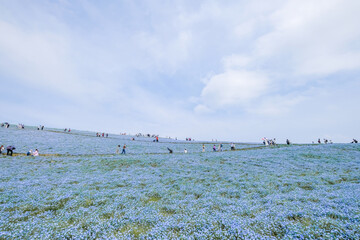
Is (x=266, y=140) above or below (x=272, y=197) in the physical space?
above

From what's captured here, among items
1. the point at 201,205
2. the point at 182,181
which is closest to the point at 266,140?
the point at 182,181

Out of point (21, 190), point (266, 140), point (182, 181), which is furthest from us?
point (266, 140)

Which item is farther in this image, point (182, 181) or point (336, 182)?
point (182, 181)

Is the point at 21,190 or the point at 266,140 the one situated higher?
the point at 266,140

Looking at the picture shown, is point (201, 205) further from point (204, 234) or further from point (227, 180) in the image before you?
point (227, 180)

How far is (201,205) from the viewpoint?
1094cm

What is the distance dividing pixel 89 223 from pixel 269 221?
910 cm

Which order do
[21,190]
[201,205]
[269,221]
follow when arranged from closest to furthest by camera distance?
[269,221]
[201,205]
[21,190]

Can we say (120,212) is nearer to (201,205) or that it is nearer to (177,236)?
(177,236)

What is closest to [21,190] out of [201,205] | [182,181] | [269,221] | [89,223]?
[89,223]

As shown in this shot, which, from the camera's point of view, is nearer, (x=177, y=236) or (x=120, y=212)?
(x=177, y=236)

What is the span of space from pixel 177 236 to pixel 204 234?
3.93ft

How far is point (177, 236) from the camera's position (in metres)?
7.54

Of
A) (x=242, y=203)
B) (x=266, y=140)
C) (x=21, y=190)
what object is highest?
(x=266, y=140)
